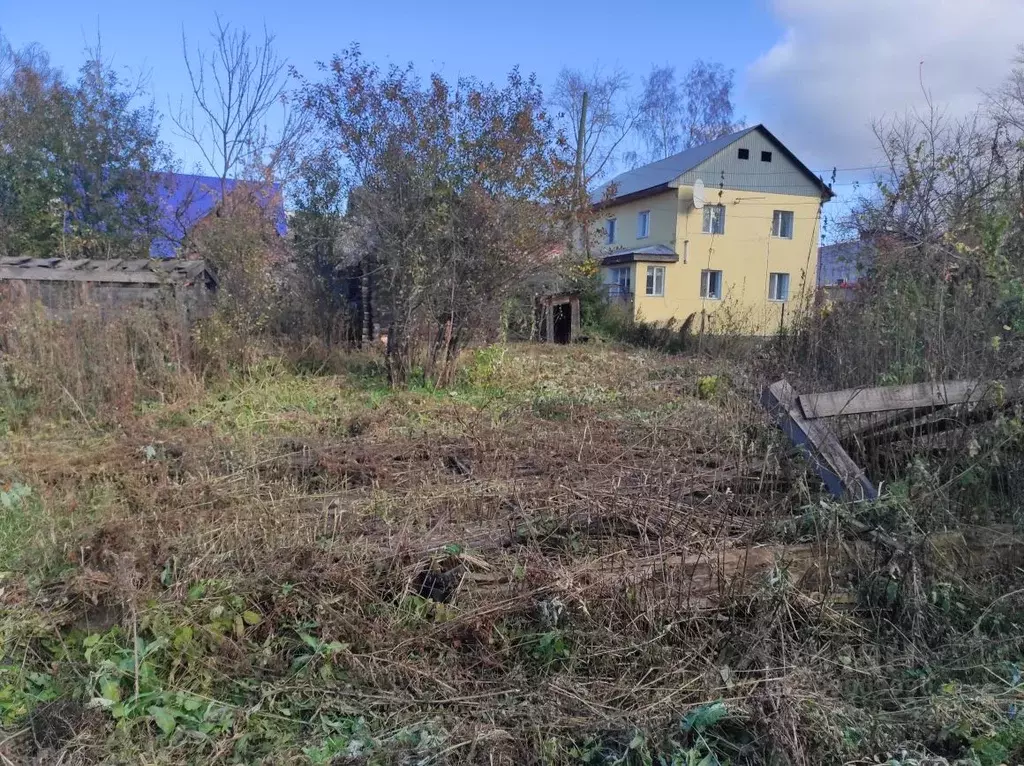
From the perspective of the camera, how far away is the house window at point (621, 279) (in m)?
25.8

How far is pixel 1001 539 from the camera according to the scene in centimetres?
327

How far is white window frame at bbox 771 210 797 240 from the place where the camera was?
27219 millimetres

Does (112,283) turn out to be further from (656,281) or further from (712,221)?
(712,221)

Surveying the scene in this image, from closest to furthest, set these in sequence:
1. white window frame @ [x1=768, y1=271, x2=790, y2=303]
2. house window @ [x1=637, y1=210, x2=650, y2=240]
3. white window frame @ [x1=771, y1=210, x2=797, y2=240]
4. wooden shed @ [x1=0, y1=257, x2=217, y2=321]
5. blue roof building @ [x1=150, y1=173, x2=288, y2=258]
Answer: wooden shed @ [x1=0, y1=257, x2=217, y2=321], blue roof building @ [x1=150, y1=173, x2=288, y2=258], white window frame @ [x1=771, y1=210, x2=797, y2=240], white window frame @ [x1=768, y1=271, x2=790, y2=303], house window @ [x1=637, y1=210, x2=650, y2=240]

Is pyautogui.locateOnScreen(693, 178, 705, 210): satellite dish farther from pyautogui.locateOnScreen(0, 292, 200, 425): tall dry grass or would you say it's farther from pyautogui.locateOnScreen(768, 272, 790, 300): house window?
pyautogui.locateOnScreen(0, 292, 200, 425): tall dry grass

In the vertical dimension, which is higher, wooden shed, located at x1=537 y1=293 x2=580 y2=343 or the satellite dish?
the satellite dish

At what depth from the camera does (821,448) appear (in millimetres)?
3863

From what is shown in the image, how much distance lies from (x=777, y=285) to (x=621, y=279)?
263 inches

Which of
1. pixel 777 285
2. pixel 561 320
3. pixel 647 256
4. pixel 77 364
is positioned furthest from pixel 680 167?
pixel 77 364

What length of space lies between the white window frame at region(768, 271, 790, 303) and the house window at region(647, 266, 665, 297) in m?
4.66

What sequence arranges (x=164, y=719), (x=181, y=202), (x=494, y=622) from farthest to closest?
(x=181, y=202) < (x=494, y=622) < (x=164, y=719)

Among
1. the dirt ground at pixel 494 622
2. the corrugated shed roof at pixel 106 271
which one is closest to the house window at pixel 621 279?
the corrugated shed roof at pixel 106 271

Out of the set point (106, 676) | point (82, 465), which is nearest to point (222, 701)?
point (106, 676)

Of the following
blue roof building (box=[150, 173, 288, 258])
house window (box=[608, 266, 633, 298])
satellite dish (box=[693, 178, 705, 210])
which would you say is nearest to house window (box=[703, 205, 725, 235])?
satellite dish (box=[693, 178, 705, 210])
